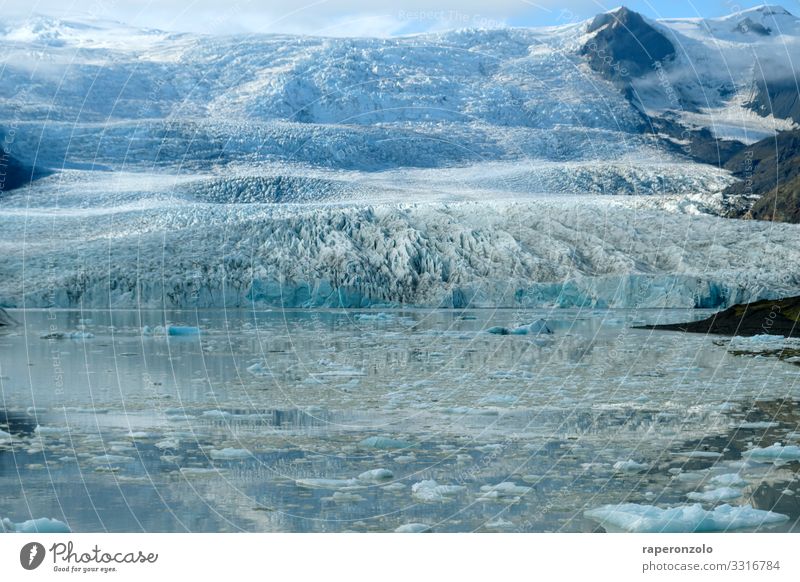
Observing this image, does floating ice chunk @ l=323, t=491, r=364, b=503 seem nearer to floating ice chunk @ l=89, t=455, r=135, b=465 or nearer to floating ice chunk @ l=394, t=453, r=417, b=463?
floating ice chunk @ l=394, t=453, r=417, b=463

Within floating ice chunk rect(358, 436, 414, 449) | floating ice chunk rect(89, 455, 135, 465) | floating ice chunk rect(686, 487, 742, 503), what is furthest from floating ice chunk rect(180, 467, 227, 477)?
floating ice chunk rect(686, 487, 742, 503)

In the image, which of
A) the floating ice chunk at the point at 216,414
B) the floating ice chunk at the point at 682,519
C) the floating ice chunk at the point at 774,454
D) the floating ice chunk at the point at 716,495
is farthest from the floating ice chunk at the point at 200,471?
the floating ice chunk at the point at 774,454

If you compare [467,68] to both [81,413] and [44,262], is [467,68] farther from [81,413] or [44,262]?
[81,413]

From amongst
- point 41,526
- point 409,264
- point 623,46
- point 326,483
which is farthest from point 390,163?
point 41,526

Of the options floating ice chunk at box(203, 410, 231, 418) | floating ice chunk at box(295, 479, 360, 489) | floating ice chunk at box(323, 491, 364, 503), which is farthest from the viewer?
floating ice chunk at box(203, 410, 231, 418)

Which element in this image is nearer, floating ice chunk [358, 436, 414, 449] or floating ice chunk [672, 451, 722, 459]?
floating ice chunk [672, 451, 722, 459]

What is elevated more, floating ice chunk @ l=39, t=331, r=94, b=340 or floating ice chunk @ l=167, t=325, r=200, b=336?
floating ice chunk @ l=39, t=331, r=94, b=340

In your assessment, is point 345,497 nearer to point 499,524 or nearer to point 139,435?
point 499,524

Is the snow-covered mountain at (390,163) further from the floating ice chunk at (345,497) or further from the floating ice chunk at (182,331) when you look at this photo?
the floating ice chunk at (345,497)
